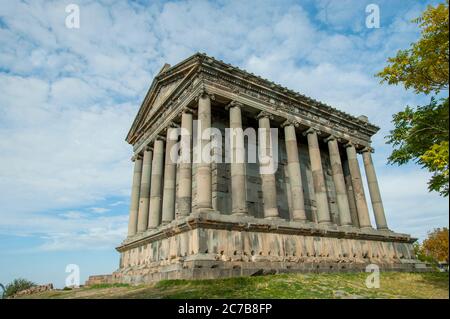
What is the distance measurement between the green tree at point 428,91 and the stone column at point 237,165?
6402mm

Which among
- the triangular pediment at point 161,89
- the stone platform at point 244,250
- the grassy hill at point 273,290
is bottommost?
the grassy hill at point 273,290

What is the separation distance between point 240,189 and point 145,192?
26.9 ft

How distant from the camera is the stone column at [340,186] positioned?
1784cm

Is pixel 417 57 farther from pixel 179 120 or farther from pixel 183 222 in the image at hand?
pixel 179 120

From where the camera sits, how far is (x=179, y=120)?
1745 cm

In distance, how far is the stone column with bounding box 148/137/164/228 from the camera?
55.4ft

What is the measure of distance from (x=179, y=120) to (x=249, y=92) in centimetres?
439

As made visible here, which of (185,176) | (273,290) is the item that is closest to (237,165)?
(185,176)

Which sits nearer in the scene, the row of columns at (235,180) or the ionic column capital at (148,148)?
the row of columns at (235,180)

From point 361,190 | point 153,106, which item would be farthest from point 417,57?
point 153,106

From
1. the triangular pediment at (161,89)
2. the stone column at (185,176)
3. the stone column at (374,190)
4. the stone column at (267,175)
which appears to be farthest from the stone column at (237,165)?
the stone column at (374,190)

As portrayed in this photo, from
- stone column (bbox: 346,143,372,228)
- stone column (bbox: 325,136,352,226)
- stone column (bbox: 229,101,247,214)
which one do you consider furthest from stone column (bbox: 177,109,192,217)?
stone column (bbox: 346,143,372,228)

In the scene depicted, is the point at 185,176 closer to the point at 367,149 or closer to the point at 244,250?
the point at 244,250

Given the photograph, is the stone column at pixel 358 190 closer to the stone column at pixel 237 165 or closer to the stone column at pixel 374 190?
the stone column at pixel 374 190
